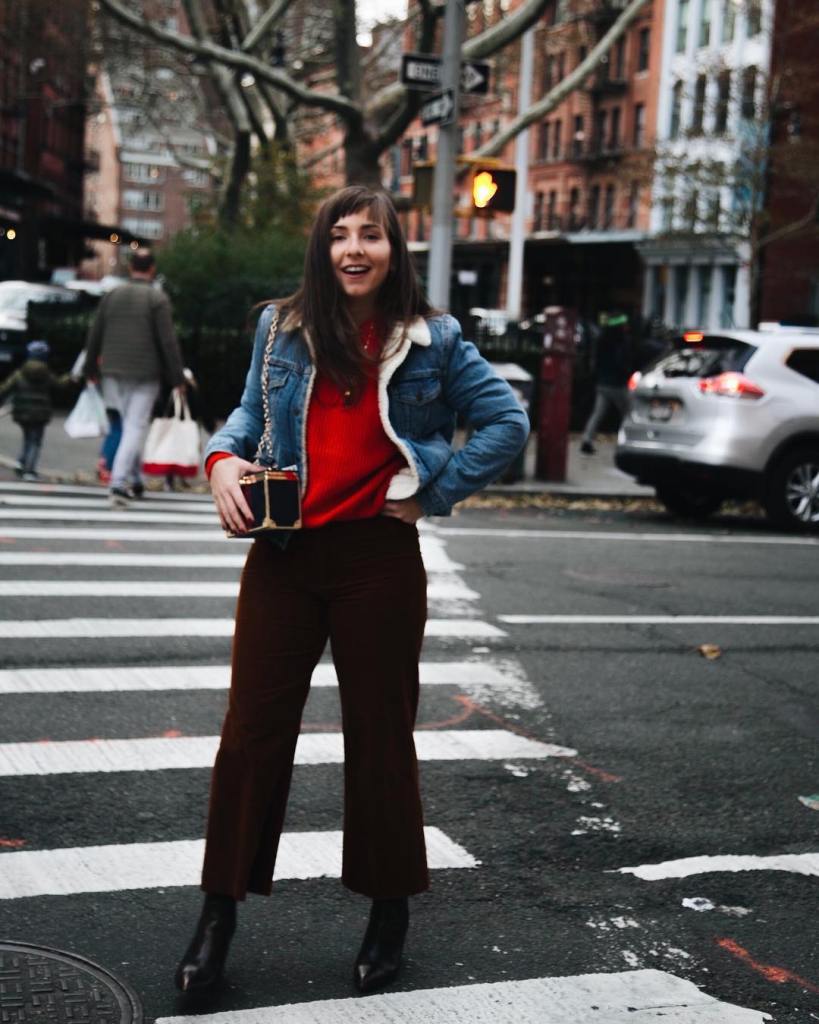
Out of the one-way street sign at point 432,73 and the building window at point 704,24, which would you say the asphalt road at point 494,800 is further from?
the building window at point 704,24

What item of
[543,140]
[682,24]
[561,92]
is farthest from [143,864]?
[543,140]

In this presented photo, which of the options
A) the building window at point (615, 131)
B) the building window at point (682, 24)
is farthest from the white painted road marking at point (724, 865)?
the building window at point (615, 131)

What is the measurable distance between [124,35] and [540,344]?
748 inches

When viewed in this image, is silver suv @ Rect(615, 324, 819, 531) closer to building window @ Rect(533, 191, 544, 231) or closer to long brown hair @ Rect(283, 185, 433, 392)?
long brown hair @ Rect(283, 185, 433, 392)

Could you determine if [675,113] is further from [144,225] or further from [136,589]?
[144,225]

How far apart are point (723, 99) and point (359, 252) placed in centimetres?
4021

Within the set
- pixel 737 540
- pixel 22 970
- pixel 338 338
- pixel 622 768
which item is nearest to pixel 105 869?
pixel 22 970

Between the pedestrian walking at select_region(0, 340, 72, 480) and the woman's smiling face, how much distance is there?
10.7m

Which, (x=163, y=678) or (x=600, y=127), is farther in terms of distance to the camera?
(x=600, y=127)

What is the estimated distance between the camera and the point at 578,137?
66.8 metres

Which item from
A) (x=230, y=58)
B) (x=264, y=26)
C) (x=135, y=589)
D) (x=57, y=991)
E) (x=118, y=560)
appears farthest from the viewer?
(x=264, y=26)

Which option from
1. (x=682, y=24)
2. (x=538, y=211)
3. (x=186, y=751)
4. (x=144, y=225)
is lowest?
(x=186, y=751)

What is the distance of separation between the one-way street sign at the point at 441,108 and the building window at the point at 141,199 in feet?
601

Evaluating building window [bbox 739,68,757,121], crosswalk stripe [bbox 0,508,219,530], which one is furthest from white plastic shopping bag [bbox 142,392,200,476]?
building window [bbox 739,68,757,121]
